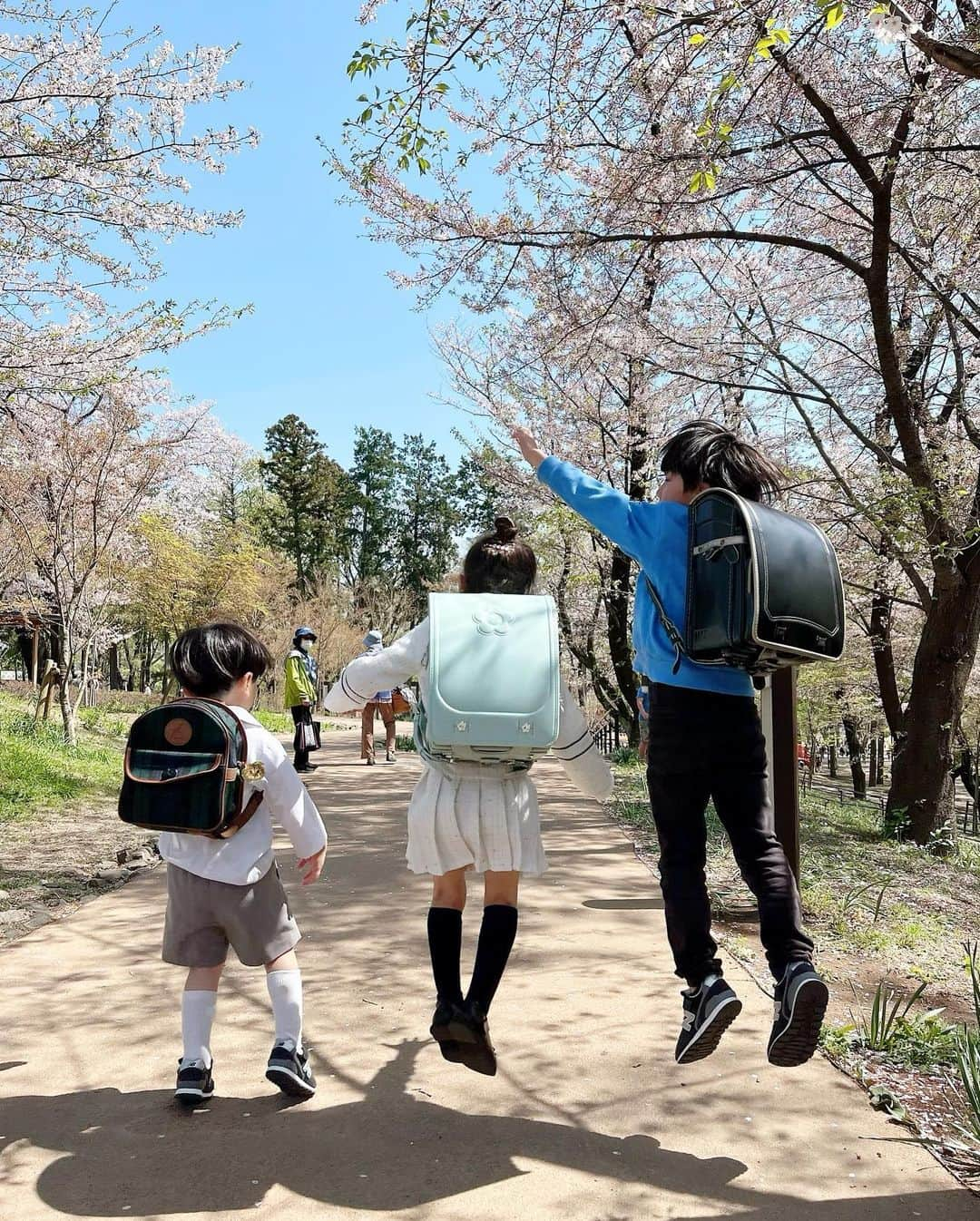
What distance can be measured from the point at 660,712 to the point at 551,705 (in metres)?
0.30

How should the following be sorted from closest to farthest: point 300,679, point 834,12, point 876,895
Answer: point 834,12 < point 876,895 < point 300,679

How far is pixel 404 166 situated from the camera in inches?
202

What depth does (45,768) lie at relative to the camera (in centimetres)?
991

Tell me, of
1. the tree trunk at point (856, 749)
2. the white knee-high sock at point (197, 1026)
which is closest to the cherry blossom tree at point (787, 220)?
the white knee-high sock at point (197, 1026)

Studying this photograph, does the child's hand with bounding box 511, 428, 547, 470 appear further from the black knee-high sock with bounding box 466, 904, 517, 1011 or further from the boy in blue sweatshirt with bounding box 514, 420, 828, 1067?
the black knee-high sock with bounding box 466, 904, 517, 1011

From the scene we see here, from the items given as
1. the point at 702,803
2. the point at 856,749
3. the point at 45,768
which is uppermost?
the point at 702,803

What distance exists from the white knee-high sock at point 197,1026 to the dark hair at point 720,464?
2033mm

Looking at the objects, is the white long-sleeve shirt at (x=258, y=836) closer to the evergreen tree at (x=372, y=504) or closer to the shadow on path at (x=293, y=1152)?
the shadow on path at (x=293, y=1152)

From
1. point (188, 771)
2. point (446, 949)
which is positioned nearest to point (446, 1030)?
point (446, 949)

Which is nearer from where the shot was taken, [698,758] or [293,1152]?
[293,1152]

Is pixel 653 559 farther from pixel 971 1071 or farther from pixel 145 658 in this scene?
pixel 145 658

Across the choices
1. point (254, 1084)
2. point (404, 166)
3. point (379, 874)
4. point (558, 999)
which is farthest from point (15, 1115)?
point (404, 166)

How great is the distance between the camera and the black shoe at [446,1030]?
2646 millimetres

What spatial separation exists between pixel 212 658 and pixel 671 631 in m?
1.35
